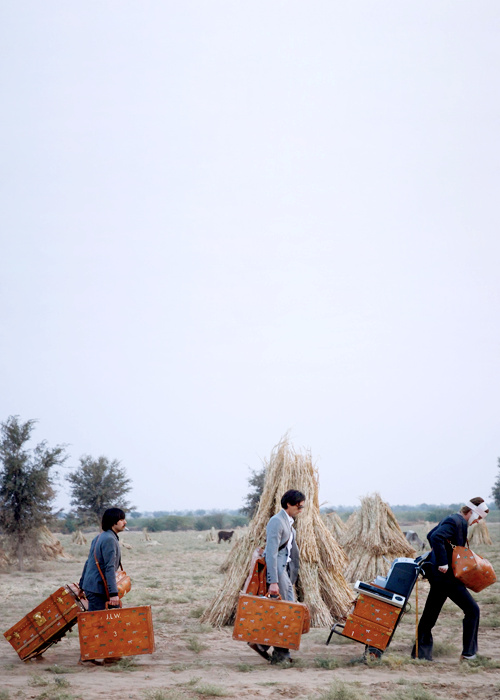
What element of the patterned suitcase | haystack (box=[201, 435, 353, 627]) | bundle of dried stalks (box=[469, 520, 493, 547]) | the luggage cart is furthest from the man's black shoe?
bundle of dried stalks (box=[469, 520, 493, 547])

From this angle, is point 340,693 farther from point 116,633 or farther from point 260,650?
point 116,633

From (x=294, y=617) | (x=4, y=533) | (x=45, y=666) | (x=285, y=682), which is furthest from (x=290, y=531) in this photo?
(x=4, y=533)

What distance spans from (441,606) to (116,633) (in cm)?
307

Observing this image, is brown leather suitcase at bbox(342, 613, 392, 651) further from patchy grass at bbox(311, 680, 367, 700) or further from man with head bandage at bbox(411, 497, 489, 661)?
patchy grass at bbox(311, 680, 367, 700)

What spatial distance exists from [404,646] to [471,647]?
1.14 meters

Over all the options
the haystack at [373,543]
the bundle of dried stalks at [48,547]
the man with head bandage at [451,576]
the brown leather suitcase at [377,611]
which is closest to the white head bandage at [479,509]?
the man with head bandage at [451,576]

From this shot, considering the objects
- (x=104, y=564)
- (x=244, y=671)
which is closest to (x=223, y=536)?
(x=244, y=671)

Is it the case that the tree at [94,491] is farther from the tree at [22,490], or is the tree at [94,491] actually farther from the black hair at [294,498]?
the black hair at [294,498]

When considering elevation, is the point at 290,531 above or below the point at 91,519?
above

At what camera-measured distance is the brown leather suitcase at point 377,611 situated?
20.4 feet

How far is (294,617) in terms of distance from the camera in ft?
19.7

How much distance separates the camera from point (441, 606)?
248 inches

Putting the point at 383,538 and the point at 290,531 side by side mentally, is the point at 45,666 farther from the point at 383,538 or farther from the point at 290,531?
the point at 383,538

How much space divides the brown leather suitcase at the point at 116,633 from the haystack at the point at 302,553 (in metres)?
2.85
